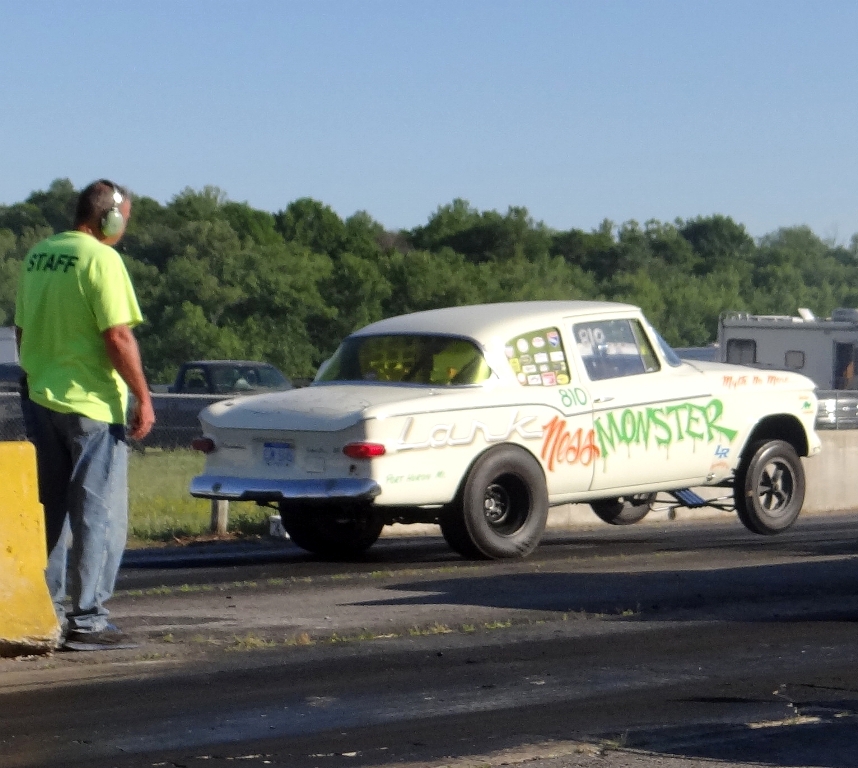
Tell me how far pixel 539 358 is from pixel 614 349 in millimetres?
768

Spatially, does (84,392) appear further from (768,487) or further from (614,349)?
(768,487)

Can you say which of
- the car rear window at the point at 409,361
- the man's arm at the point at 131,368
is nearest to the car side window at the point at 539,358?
the car rear window at the point at 409,361

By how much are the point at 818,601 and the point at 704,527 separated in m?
6.16

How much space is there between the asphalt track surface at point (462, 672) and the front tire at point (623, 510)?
2.79 m

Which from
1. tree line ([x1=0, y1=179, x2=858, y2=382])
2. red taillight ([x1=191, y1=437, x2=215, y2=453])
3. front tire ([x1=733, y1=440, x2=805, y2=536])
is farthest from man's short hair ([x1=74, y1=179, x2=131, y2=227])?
tree line ([x1=0, y1=179, x2=858, y2=382])

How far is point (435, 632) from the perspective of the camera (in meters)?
7.76

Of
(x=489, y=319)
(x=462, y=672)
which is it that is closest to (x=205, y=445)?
(x=489, y=319)

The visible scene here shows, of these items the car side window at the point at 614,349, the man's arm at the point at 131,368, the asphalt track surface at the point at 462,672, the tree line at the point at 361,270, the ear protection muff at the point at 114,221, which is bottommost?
the asphalt track surface at the point at 462,672

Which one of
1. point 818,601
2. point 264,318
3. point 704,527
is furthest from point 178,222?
point 818,601

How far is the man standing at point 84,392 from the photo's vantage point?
6.95 meters

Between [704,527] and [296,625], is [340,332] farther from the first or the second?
[296,625]

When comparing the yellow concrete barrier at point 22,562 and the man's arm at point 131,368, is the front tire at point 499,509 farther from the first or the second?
the yellow concrete barrier at point 22,562

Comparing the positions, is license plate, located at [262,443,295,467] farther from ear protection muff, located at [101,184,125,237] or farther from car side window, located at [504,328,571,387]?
ear protection muff, located at [101,184,125,237]

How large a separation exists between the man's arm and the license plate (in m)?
3.98
